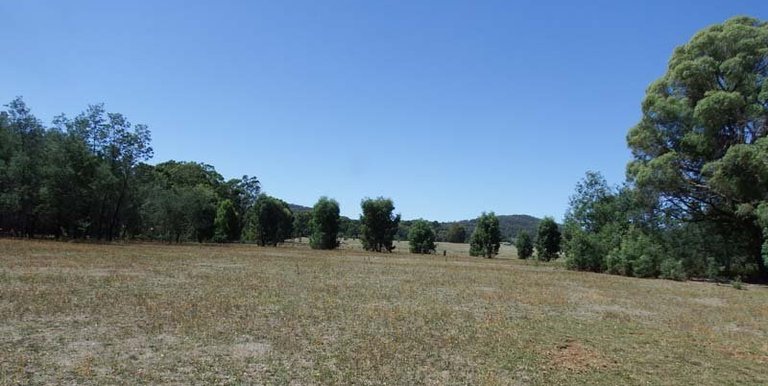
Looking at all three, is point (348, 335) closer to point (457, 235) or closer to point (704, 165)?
point (704, 165)

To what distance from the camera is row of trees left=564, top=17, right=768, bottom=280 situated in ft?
90.3

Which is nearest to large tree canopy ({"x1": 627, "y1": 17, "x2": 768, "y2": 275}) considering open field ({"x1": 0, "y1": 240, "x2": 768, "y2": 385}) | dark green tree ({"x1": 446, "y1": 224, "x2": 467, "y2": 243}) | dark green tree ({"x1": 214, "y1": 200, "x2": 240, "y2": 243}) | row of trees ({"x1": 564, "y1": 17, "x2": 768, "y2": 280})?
row of trees ({"x1": 564, "y1": 17, "x2": 768, "y2": 280})

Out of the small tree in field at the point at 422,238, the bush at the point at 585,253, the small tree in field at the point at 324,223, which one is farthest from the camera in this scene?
the small tree in field at the point at 422,238

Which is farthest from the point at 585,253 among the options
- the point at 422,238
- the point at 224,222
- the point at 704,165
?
the point at 224,222

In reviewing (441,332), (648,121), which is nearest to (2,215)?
(441,332)

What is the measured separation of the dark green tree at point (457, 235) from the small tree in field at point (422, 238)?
6756 centimetres

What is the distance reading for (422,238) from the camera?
244 feet

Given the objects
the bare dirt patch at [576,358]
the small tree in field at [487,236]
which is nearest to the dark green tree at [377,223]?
the small tree in field at [487,236]

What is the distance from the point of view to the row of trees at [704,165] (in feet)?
90.3

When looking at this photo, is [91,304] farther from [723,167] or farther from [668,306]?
[723,167]

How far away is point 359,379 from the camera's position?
7070mm

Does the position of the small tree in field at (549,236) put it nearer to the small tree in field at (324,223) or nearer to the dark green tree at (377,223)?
the dark green tree at (377,223)

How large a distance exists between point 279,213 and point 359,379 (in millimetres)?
72805

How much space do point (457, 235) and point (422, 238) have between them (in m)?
→ 69.3
